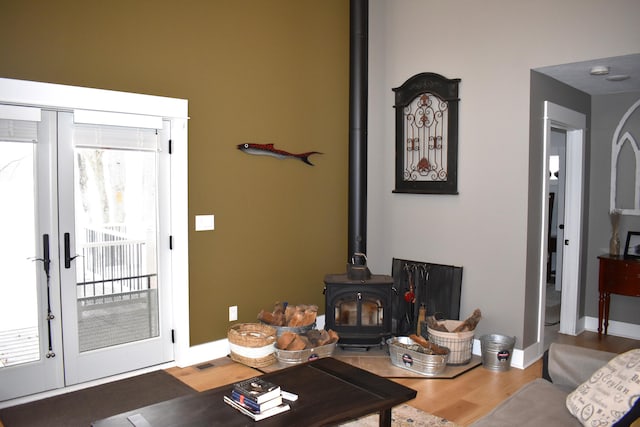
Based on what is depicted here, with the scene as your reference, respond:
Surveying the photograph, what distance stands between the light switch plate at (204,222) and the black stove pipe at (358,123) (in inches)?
52.6

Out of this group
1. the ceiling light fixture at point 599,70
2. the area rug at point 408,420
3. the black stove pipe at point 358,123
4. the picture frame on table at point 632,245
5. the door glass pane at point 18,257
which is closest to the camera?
the area rug at point 408,420

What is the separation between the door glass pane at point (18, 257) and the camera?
339 cm

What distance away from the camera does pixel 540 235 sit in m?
4.52

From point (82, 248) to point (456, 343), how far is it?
2.96 metres

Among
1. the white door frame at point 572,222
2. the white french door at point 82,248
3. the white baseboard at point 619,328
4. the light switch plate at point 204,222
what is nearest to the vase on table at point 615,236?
the white door frame at point 572,222

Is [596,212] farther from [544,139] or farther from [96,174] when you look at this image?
[96,174]

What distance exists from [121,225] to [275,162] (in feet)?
4.75

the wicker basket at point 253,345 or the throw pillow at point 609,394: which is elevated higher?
the throw pillow at point 609,394

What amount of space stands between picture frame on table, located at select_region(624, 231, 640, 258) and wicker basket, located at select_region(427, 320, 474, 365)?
1953 mm

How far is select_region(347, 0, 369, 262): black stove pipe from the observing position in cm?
491

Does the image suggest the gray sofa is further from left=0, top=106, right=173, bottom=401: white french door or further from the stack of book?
left=0, top=106, right=173, bottom=401: white french door

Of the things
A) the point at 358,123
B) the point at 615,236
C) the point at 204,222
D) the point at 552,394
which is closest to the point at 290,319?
the point at 204,222

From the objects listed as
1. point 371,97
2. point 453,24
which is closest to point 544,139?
point 453,24

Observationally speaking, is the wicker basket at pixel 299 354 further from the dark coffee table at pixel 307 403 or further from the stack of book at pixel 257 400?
the stack of book at pixel 257 400
